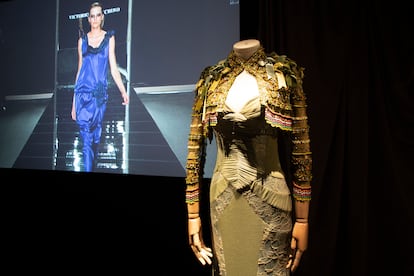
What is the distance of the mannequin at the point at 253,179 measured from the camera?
1.30m

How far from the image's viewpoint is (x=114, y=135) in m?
2.62

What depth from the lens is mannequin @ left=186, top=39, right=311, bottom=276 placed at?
51.1 inches

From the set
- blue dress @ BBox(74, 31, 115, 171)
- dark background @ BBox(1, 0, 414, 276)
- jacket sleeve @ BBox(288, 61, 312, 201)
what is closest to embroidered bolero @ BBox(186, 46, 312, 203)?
jacket sleeve @ BBox(288, 61, 312, 201)

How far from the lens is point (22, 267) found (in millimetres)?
3113

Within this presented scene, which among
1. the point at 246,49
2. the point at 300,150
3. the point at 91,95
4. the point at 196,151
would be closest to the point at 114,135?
the point at 91,95

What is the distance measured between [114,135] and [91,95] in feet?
1.31

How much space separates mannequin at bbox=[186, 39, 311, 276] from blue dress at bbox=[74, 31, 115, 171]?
61.3 inches

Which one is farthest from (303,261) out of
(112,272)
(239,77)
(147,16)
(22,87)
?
(22,87)

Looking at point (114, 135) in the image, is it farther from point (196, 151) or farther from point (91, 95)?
point (196, 151)

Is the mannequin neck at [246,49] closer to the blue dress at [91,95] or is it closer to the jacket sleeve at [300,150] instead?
the jacket sleeve at [300,150]

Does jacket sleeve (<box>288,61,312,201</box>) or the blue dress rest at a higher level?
the blue dress

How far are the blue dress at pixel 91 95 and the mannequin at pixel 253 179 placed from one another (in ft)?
5.11

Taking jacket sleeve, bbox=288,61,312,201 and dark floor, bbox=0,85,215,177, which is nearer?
jacket sleeve, bbox=288,61,312,201

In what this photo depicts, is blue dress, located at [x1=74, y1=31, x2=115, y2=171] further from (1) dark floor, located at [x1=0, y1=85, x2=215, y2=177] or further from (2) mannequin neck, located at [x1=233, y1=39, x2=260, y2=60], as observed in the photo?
(2) mannequin neck, located at [x1=233, y1=39, x2=260, y2=60]
